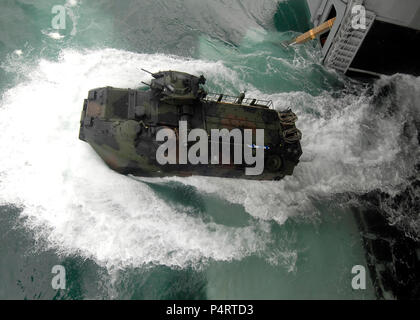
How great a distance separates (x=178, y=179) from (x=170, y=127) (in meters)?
2.65

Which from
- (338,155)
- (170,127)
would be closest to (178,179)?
(170,127)

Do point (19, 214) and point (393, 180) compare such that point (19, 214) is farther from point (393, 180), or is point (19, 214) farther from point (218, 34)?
point (393, 180)

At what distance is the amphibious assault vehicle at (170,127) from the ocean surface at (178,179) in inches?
73.6

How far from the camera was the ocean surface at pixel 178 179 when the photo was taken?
41.3 feet

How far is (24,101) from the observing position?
15.8m

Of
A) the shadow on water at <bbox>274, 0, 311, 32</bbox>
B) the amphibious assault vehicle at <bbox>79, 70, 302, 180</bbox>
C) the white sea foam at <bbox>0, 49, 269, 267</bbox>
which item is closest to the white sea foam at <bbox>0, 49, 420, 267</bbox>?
the white sea foam at <bbox>0, 49, 269, 267</bbox>

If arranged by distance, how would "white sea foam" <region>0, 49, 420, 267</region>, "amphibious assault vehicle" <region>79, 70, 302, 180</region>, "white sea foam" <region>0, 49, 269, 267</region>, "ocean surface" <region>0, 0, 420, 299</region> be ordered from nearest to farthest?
"amphibious assault vehicle" <region>79, 70, 302, 180</region>
"ocean surface" <region>0, 0, 420, 299</region>
"white sea foam" <region>0, 49, 269, 267</region>
"white sea foam" <region>0, 49, 420, 267</region>

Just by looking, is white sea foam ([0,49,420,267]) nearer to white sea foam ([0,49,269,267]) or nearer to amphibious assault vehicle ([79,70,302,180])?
white sea foam ([0,49,269,267])

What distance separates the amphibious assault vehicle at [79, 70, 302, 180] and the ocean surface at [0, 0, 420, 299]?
1.87 meters

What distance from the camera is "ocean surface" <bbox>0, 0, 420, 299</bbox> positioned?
12578 mm

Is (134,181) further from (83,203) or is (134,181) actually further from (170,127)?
(170,127)

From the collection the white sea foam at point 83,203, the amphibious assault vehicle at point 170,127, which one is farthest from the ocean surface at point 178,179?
the amphibious assault vehicle at point 170,127

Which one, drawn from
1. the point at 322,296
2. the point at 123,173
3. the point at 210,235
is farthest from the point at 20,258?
the point at 322,296

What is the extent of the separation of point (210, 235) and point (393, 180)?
9663mm
